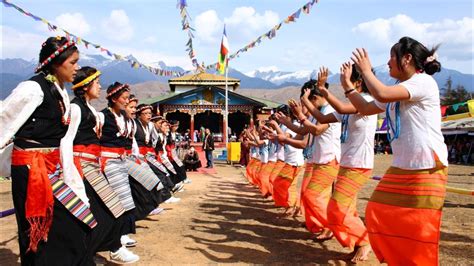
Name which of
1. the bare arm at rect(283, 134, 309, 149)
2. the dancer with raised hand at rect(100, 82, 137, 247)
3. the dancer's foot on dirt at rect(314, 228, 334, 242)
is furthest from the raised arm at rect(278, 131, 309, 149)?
the dancer with raised hand at rect(100, 82, 137, 247)

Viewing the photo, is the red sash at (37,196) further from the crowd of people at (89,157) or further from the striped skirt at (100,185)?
the striped skirt at (100,185)

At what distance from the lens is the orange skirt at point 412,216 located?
2.96m

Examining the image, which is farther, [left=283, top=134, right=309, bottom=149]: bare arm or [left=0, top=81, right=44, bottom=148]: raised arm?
[left=283, top=134, right=309, bottom=149]: bare arm

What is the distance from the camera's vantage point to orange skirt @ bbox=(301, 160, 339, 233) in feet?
16.9

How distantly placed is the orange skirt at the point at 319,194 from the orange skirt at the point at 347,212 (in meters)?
0.54

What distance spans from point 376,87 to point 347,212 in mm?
2125

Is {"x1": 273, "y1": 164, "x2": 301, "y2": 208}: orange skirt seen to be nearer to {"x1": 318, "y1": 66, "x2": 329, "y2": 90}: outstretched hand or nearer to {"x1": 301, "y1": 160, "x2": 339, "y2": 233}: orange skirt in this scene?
{"x1": 301, "y1": 160, "x2": 339, "y2": 233}: orange skirt

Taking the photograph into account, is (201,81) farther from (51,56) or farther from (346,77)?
(346,77)

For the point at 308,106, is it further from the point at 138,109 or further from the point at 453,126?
the point at 453,126

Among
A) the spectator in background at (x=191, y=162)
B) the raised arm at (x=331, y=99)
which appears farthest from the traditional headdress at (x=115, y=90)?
the spectator in background at (x=191, y=162)

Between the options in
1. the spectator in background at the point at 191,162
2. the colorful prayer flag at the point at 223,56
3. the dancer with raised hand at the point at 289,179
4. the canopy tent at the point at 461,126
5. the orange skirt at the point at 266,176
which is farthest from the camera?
the canopy tent at the point at 461,126

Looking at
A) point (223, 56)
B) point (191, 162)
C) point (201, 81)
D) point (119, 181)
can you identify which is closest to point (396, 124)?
point (119, 181)

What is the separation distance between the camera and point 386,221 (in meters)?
3.17

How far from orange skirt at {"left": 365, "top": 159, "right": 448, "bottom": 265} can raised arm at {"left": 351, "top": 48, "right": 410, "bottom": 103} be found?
23.8 inches
